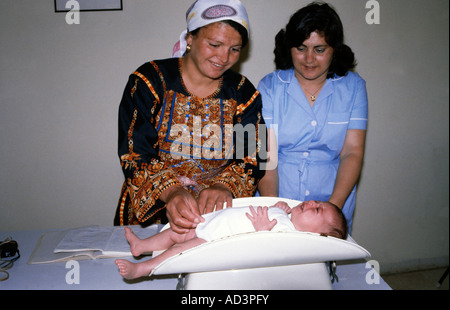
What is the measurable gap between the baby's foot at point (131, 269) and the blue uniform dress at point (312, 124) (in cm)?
109

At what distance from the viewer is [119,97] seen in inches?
103

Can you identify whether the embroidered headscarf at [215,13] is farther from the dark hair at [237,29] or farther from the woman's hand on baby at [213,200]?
the woman's hand on baby at [213,200]

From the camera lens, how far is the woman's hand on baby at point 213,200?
1321 millimetres

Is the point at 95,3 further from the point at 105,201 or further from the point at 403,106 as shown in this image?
the point at 403,106

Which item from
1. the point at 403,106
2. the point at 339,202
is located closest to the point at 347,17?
the point at 403,106

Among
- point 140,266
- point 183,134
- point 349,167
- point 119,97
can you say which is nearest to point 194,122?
point 183,134

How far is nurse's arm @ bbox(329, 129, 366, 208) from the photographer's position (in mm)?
1815

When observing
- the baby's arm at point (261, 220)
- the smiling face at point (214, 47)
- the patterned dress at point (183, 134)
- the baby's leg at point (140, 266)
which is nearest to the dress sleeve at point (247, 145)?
the patterned dress at point (183, 134)

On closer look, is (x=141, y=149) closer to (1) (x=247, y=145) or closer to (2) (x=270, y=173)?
(1) (x=247, y=145)

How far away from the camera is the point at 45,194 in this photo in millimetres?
2729

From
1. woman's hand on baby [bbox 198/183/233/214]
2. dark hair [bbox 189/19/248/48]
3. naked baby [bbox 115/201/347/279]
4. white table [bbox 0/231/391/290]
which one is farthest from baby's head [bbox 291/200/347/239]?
dark hair [bbox 189/19/248/48]

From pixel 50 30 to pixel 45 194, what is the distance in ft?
4.26

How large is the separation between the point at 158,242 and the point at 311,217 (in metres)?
0.60

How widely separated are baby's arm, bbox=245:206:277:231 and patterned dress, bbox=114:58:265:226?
348 mm
